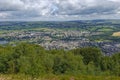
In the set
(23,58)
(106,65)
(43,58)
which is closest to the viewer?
(23,58)

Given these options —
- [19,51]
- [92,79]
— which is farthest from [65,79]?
[19,51]

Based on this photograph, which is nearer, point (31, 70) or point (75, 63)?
point (31, 70)

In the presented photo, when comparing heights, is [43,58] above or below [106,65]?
above

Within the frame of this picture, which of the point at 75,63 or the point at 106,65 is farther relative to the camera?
the point at 106,65

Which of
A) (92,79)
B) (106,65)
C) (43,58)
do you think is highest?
(92,79)

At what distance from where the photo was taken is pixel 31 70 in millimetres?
47406

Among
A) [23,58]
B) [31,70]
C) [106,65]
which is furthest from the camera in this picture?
[106,65]

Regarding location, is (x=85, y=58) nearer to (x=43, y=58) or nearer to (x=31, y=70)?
(x=43, y=58)

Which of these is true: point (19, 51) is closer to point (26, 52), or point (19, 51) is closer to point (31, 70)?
point (26, 52)

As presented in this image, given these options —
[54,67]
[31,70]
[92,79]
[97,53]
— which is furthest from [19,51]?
[92,79]

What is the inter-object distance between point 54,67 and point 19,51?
978 centimetres

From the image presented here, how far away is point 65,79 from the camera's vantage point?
2616 cm

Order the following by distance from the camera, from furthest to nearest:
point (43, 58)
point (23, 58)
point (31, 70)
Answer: point (43, 58) → point (23, 58) → point (31, 70)

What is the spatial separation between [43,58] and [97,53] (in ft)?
74.9
